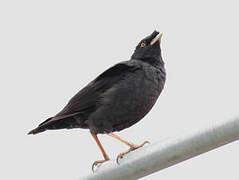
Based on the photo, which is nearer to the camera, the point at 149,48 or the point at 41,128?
the point at 41,128

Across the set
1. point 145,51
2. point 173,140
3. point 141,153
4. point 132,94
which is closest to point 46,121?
point 132,94

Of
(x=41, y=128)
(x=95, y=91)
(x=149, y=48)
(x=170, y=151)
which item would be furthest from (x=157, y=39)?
(x=170, y=151)

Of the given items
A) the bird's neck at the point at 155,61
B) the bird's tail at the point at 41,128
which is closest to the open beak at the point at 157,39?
the bird's neck at the point at 155,61

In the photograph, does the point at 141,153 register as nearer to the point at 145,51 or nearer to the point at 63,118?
the point at 63,118

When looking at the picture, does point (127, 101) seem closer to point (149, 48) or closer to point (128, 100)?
point (128, 100)

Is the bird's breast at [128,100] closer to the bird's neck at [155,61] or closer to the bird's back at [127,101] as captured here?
the bird's back at [127,101]

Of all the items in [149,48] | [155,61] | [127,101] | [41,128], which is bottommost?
[127,101]
